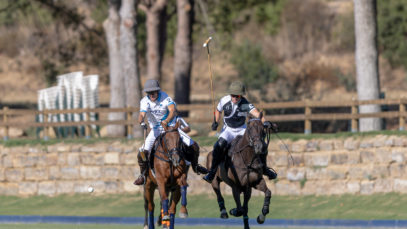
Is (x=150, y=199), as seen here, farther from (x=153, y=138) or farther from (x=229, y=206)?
(x=229, y=206)

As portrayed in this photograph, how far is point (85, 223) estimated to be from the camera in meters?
19.0

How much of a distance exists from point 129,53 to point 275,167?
8.52m

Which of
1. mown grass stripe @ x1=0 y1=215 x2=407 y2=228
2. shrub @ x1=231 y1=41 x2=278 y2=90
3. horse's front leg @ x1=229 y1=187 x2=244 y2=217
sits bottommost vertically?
mown grass stripe @ x1=0 y1=215 x2=407 y2=228

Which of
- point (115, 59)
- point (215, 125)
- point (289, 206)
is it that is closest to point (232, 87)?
point (215, 125)

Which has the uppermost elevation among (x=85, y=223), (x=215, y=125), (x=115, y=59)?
(x=115, y=59)

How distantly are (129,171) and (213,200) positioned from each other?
2749mm

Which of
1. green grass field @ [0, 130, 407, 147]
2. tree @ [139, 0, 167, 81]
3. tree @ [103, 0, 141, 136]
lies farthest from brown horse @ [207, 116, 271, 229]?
tree @ [139, 0, 167, 81]

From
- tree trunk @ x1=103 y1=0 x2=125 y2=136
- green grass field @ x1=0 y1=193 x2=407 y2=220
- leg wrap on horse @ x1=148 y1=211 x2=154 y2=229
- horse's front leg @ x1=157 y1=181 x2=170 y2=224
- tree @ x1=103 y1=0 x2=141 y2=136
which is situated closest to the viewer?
horse's front leg @ x1=157 y1=181 x2=170 y2=224

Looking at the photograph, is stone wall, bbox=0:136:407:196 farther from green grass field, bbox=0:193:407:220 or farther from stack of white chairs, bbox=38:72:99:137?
stack of white chairs, bbox=38:72:99:137

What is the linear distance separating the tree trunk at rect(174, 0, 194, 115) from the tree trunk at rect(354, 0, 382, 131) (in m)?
9.98

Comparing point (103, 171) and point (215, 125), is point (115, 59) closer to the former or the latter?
point (103, 171)

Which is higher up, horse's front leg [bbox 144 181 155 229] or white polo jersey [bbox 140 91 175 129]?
white polo jersey [bbox 140 91 175 129]

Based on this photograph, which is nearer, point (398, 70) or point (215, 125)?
point (215, 125)

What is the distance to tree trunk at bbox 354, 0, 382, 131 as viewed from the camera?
23.6 meters
